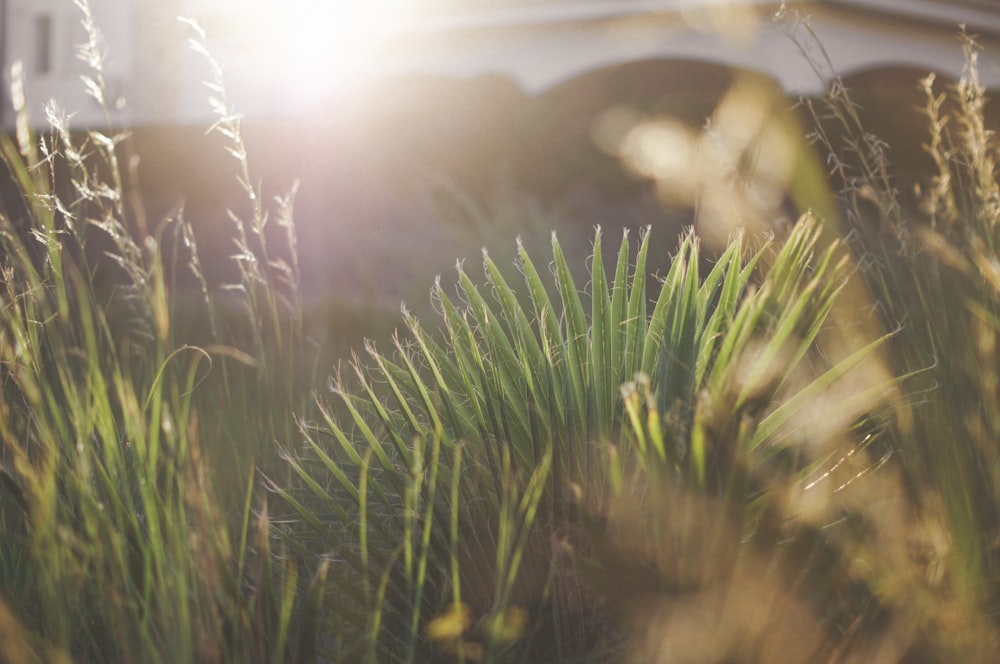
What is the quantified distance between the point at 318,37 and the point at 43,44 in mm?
9856

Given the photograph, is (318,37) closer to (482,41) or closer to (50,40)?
(482,41)

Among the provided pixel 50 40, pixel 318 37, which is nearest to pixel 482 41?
pixel 318 37

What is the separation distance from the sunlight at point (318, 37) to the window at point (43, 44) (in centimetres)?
490

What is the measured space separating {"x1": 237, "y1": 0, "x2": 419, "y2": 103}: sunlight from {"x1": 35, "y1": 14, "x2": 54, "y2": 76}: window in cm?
490

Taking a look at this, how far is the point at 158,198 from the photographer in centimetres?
581

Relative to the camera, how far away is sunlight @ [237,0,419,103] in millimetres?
12438

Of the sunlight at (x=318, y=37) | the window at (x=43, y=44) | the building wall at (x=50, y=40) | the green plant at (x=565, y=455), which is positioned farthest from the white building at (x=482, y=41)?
the green plant at (x=565, y=455)

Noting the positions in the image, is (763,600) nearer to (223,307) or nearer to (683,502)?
(683,502)

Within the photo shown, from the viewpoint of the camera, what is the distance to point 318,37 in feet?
41.8

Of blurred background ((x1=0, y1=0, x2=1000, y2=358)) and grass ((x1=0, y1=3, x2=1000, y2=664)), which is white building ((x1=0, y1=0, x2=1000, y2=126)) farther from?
grass ((x1=0, y1=3, x2=1000, y2=664))

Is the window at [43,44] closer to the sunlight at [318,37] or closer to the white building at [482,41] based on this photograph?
the white building at [482,41]

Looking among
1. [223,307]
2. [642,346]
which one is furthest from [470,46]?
[642,346]

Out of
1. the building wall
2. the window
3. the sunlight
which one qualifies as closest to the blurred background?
the sunlight

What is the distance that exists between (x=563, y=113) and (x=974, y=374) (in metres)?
4.27
